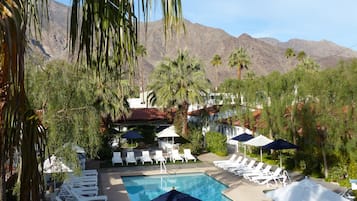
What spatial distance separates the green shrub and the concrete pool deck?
22.6 inches

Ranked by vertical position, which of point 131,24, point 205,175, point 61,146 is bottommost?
point 205,175

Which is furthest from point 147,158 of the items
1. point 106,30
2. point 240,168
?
point 106,30

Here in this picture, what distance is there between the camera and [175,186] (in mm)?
19500

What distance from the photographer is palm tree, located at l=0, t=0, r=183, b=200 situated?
1688 mm

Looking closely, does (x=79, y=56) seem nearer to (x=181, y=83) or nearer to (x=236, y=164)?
(x=236, y=164)

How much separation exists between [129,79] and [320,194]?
9.54 metres

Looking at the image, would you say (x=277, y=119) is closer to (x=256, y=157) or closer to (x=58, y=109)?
(x=256, y=157)

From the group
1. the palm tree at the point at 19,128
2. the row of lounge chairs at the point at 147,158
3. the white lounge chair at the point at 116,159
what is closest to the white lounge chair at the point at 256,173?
the row of lounge chairs at the point at 147,158

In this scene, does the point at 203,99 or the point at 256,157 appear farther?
the point at 203,99

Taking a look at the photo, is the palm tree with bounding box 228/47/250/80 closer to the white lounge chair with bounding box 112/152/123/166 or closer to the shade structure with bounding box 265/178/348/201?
the white lounge chair with bounding box 112/152/123/166

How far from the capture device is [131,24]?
194 centimetres

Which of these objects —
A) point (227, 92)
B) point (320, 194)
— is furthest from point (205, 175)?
point (320, 194)

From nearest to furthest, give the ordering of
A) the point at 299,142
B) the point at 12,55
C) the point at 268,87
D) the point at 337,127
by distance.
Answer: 1. the point at 12,55
2. the point at 337,127
3. the point at 299,142
4. the point at 268,87

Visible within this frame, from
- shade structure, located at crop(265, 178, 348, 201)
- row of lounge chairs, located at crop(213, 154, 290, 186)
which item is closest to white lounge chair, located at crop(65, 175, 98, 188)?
row of lounge chairs, located at crop(213, 154, 290, 186)
